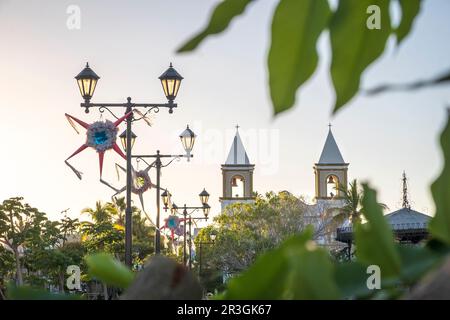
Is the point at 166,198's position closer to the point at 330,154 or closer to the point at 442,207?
the point at 442,207

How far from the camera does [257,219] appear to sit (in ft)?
274

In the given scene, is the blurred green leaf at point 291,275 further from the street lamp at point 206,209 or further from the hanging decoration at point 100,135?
the street lamp at point 206,209

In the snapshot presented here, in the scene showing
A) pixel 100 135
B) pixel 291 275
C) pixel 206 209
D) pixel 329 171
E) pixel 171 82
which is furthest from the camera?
pixel 329 171

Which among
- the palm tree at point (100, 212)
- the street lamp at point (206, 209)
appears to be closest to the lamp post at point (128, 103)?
the street lamp at point (206, 209)

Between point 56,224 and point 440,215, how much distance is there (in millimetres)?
54718

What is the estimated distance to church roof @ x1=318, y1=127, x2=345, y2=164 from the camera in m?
130

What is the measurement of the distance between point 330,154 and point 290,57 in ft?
430

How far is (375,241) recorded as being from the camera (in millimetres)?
510

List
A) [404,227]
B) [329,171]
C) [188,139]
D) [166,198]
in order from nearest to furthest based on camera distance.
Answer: [404,227]
[188,139]
[166,198]
[329,171]

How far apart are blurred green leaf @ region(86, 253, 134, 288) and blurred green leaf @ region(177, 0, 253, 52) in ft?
0.51

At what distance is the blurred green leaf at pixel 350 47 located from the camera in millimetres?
671

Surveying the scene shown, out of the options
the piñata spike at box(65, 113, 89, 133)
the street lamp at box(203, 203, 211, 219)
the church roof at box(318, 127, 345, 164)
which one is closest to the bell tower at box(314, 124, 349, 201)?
the church roof at box(318, 127, 345, 164)

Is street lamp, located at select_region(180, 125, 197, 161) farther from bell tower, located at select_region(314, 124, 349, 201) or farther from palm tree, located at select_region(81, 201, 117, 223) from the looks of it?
bell tower, located at select_region(314, 124, 349, 201)

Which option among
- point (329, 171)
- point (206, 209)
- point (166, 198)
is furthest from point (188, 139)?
point (329, 171)
